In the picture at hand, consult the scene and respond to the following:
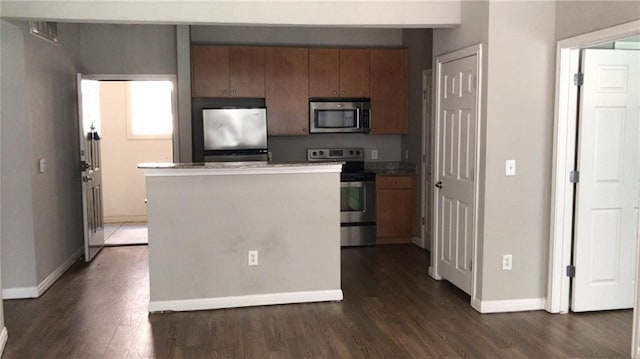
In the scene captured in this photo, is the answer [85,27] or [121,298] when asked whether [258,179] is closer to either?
[121,298]

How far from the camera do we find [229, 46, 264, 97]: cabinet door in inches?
254

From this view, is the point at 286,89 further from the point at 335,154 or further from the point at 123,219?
the point at 123,219

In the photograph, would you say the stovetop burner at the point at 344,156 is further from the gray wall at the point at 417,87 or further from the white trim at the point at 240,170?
the white trim at the point at 240,170

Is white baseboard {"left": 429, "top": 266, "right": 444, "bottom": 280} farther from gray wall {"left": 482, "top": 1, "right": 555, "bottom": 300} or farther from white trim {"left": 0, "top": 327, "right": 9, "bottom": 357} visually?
white trim {"left": 0, "top": 327, "right": 9, "bottom": 357}

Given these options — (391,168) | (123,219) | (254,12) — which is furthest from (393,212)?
(123,219)

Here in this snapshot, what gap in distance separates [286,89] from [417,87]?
60.2 inches

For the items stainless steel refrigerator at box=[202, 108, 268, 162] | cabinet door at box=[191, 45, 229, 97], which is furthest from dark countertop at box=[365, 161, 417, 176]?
cabinet door at box=[191, 45, 229, 97]

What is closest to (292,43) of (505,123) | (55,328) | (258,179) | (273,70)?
(273,70)

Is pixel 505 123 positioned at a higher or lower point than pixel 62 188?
higher

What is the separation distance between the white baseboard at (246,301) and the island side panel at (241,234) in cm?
3

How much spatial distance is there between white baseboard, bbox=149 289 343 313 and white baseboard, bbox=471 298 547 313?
1.09 metres

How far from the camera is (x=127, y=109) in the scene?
8.23 meters

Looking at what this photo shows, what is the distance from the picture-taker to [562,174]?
4.16 metres

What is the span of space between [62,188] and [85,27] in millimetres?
2025
